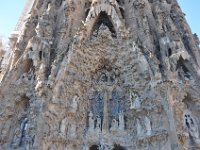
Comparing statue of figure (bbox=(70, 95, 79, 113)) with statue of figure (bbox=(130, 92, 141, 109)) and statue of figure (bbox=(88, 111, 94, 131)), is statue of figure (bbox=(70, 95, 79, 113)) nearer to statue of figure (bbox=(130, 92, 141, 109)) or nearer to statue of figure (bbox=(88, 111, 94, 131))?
statue of figure (bbox=(88, 111, 94, 131))

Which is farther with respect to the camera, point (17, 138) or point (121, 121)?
point (121, 121)

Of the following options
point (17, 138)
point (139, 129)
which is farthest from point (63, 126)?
point (139, 129)

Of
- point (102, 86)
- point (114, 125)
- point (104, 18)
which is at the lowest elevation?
point (114, 125)

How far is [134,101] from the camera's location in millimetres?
11461

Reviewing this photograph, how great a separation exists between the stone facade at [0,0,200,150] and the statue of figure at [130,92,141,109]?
41mm

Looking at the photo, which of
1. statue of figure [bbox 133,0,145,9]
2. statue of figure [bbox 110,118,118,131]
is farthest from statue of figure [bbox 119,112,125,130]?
statue of figure [bbox 133,0,145,9]

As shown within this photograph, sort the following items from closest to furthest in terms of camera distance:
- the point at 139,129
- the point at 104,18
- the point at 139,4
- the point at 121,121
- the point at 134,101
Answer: the point at 139,129 → the point at 121,121 → the point at 134,101 → the point at 104,18 → the point at 139,4

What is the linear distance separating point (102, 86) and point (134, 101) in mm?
1678

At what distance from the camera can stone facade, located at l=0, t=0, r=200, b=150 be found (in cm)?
1035

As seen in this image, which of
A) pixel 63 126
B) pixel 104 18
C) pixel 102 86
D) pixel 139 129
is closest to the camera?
pixel 63 126

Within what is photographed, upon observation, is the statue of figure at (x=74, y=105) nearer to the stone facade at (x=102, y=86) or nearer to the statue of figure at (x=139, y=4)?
the stone facade at (x=102, y=86)

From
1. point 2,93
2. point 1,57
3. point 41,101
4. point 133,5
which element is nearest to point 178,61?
point 133,5

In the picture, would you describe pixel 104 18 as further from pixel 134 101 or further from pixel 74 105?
pixel 74 105

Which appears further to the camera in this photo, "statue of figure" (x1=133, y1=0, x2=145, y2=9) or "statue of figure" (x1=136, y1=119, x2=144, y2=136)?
"statue of figure" (x1=133, y1=0, x2=145, y2=9)
